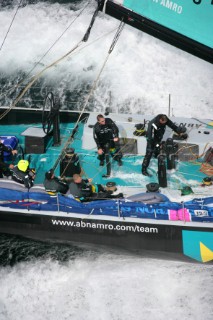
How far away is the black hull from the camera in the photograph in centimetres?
721

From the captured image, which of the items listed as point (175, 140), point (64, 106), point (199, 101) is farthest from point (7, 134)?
point (199, 101)

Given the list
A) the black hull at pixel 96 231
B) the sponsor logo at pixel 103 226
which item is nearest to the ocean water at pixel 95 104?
the black hull at pixel 96 231

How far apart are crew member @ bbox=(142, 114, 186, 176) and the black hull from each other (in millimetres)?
1322

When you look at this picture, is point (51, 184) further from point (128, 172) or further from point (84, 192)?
point (128, 172)

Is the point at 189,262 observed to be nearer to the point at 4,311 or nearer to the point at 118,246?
the point at 118,246

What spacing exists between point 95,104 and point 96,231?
5545mm

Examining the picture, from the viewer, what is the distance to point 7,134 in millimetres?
9844

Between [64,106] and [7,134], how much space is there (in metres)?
2.71

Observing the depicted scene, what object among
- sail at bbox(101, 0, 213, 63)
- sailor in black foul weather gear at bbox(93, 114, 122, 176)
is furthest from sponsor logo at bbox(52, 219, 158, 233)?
sail at bbox(101, 0, 213, 63)

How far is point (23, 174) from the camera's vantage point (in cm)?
765

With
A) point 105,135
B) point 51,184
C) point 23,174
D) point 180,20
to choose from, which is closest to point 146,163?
point 105,135

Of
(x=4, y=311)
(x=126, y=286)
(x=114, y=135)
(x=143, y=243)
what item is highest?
(x=114, y=135)

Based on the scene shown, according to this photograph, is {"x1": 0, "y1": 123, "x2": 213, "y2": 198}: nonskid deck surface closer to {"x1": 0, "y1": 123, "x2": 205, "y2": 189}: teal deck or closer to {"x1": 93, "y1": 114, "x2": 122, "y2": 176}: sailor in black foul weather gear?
{"x1": 0, "y1": 123, "x2": 205, "y2": 189}: teal deck

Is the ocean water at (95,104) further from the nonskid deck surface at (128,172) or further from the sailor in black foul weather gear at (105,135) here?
the sailor in black foul weather gear at (105,135)
